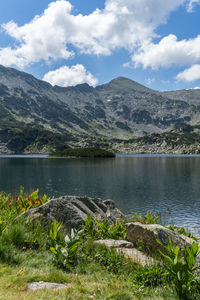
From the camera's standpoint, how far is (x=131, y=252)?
9.47 meters

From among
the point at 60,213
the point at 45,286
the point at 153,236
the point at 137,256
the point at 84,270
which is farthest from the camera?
the point at 60,213

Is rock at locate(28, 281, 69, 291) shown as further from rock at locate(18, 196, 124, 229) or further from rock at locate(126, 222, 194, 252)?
rock at locate(18, 196, 124, 229)

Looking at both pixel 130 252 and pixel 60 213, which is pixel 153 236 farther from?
pixel 60 213

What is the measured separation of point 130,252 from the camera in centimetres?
945

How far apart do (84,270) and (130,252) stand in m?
2.37

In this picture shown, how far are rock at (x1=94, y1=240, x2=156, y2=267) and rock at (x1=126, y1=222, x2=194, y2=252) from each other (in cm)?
43

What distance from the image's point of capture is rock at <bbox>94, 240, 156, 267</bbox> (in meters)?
8.73

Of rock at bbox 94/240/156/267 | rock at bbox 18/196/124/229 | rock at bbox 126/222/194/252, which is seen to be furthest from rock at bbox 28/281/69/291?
rock at bbox 18/196/124/229

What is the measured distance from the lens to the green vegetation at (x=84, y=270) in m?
6.25

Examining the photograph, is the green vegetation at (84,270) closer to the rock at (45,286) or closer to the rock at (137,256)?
the rock at (45,286)

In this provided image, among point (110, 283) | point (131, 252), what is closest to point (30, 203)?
point (131, 252)

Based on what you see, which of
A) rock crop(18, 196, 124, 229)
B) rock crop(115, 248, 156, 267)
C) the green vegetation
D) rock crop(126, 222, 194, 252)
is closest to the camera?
the green vegetation

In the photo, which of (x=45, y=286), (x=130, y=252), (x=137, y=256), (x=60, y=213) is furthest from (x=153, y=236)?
(x=60, y=213)

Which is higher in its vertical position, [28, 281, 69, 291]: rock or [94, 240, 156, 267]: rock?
[28, 281, 69, 291]: rock
